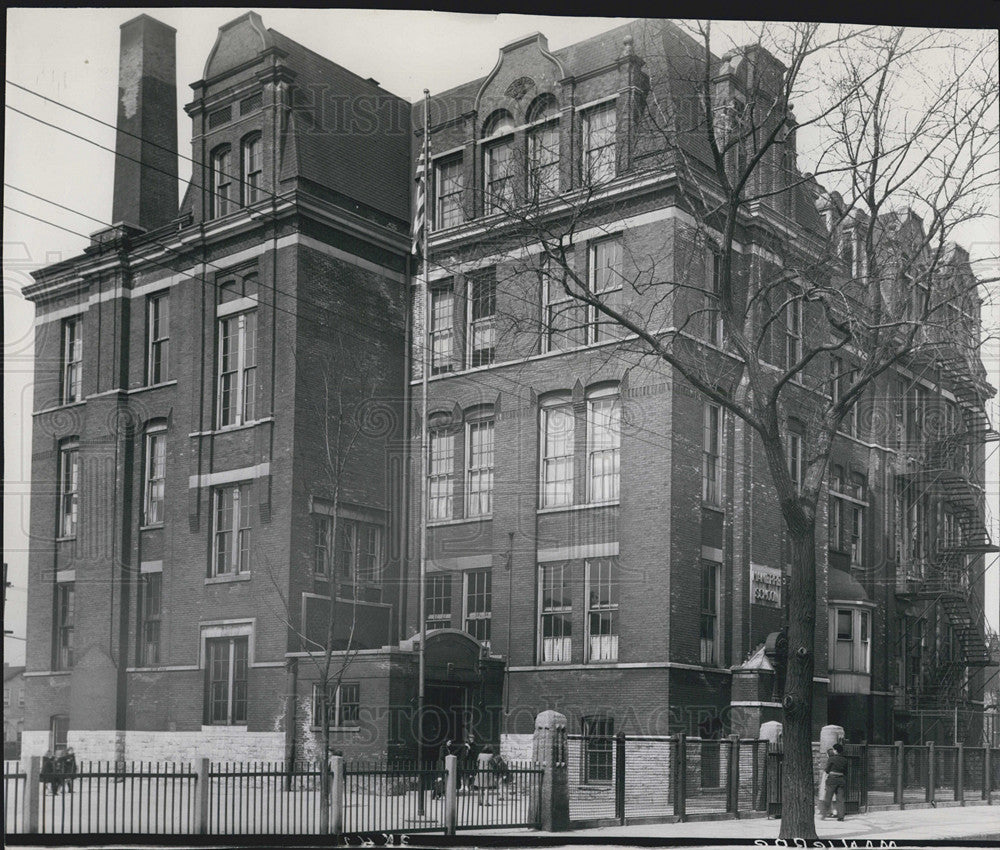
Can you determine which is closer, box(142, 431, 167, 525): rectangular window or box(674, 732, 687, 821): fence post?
box(674, 732, 687, 821): fence post

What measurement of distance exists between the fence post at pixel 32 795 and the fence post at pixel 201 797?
181 cm

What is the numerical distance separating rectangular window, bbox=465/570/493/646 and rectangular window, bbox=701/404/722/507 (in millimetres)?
3689

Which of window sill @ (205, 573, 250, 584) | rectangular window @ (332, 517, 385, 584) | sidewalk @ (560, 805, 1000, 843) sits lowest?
sidewalk @ (560, 805, 1000, 843)

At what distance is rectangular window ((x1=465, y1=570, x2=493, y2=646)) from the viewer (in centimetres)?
2062

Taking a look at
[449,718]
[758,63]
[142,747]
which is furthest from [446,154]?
[142,747]

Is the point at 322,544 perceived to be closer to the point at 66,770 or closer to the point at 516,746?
the point at 516,746

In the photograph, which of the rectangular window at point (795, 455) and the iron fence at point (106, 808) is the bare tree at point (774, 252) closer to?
the rectangular window at point (795, 455)

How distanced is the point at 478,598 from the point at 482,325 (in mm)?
4387

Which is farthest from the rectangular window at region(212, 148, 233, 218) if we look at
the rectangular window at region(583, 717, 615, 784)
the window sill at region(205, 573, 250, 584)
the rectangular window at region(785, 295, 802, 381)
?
the rectangular window at region(583, 717, 615, 784)

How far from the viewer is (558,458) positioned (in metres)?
20.1

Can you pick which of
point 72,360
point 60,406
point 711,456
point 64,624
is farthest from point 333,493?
point 711,456

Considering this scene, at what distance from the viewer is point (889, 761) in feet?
69.5

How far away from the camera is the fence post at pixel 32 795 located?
14.6m

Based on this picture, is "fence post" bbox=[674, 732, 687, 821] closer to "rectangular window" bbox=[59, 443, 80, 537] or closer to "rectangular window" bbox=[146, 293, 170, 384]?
"rectangular window" bbox=[59, 443, 80, 537]
